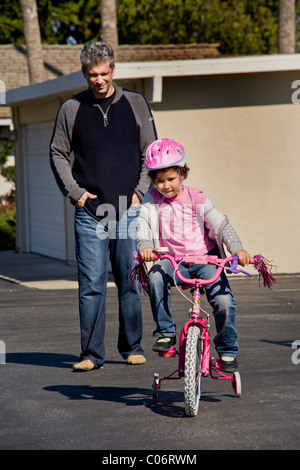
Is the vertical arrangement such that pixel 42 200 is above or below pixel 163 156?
below

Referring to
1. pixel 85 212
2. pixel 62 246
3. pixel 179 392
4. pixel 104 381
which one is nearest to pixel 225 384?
pixel 179 392

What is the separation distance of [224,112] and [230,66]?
2.97ft

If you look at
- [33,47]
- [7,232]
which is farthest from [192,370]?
[33,47]

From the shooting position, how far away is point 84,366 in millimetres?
7352

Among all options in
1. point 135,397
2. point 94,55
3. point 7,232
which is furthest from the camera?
point 7,232

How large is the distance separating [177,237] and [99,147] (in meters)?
1.39

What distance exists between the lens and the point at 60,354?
27.3 feet

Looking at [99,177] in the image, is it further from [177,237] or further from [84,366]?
[84,366]

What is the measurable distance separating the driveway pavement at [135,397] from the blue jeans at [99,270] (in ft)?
1.08

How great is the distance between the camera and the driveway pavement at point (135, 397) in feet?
17.3

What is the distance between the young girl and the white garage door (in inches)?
479

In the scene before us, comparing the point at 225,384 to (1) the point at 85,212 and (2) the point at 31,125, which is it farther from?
(2) the point at 31,125

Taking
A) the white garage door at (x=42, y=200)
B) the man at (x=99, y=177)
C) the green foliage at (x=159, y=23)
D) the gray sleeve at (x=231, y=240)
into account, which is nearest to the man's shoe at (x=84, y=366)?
the man at (x=99, y=177)

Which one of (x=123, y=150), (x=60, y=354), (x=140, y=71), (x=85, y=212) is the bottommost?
(x=60, y=354)
